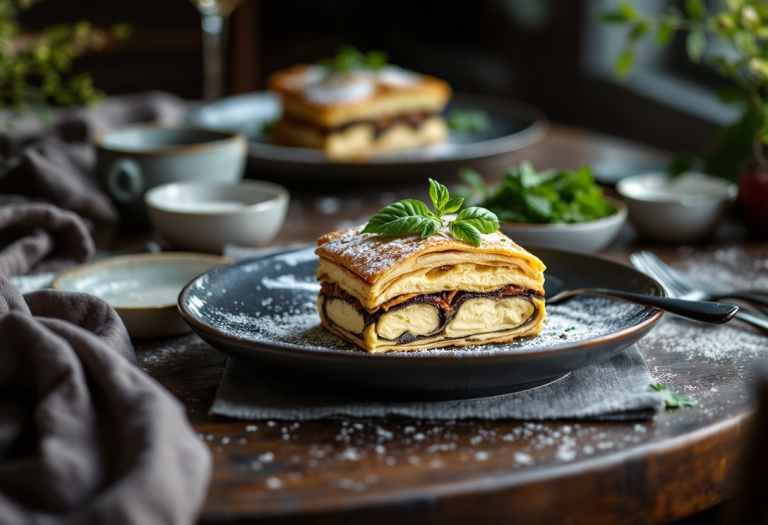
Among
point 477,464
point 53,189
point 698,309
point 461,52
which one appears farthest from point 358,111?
point 461,52

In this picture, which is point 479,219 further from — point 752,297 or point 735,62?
point 735,62

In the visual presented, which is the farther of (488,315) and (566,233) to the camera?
(566,233)

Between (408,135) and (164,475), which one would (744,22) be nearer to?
(408,135)

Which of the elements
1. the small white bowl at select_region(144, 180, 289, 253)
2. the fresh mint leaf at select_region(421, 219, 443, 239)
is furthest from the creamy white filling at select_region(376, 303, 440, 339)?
the small white bowl at select_region(144, 180, 289, 253)

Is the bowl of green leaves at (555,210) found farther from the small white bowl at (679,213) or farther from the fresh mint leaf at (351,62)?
the fresh mint leaf at (351,62)

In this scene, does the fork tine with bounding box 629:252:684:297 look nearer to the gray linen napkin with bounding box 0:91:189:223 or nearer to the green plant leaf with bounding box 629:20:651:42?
the green plant leaf with bounding box 629:20:651:42

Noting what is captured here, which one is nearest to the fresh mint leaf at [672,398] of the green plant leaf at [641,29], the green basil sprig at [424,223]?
the green basil sprig at [424,223]

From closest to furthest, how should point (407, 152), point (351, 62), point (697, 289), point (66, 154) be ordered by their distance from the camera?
1. point (697, 289)
2. point (66, 154)
3. point (407, 152)
4. point (351, 62)
